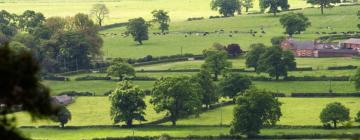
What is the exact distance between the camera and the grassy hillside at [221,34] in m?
146

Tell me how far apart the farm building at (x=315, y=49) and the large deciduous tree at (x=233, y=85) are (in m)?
36.6

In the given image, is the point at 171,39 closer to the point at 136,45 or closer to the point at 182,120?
the point at 136,45

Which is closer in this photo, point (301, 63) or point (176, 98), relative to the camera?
point (176, 98)

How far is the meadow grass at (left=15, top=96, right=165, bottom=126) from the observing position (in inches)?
3583

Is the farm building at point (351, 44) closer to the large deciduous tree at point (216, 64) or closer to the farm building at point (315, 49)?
the farm building at point (315, 49)

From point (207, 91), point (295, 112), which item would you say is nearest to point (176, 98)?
point (207, 91)

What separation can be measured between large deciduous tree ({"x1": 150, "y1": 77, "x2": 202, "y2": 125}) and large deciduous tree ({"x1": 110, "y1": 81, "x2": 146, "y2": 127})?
1649mm

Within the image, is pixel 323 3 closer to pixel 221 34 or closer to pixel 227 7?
pixel 227 7

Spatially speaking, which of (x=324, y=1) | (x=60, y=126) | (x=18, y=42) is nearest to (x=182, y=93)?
(x=60, y=126)

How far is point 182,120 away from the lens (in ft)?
301

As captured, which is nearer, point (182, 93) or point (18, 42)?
point (182, 93)

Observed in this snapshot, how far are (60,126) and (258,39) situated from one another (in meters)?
66.6

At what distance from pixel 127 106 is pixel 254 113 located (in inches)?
540

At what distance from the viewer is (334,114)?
83500 millimetres
